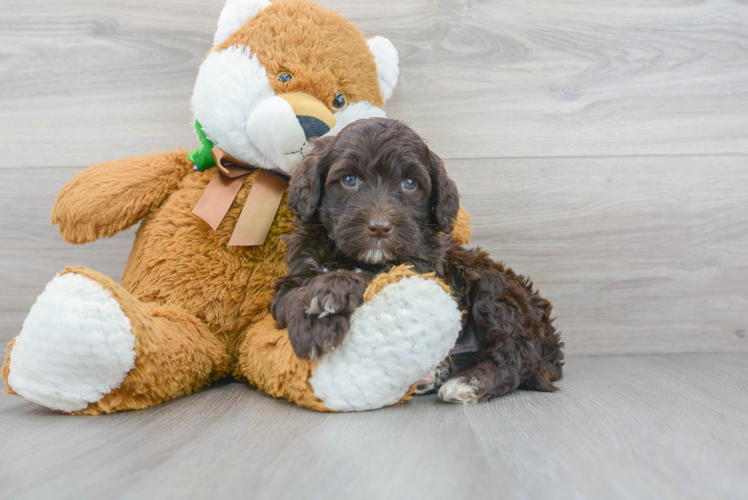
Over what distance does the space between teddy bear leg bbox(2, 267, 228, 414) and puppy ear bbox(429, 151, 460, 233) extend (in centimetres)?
78

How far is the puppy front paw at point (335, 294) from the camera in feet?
3.98

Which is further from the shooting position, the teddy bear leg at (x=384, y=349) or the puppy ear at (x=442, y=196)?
the puppy ear at (x=442, y=196)

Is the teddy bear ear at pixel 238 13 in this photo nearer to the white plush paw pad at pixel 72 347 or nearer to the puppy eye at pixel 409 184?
the puppy eye at pixel 409 184

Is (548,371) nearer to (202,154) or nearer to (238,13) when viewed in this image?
(202,154)

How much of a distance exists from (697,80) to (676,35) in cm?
20

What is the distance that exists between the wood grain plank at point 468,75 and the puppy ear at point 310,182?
2.65 ft

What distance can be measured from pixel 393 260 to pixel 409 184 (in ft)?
0.66

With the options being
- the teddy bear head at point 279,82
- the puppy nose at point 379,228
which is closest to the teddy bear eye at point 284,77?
the teddy bear head at point 279,82

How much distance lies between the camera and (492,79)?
2160 mm

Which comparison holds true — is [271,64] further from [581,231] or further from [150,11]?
[581,231]

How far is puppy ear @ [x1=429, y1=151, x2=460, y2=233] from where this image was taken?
146 cm

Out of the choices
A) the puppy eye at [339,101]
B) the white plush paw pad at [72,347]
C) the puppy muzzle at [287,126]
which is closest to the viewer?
the white plush paw pad at [72,347]

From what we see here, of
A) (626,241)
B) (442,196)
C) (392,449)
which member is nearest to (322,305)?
(392,449)

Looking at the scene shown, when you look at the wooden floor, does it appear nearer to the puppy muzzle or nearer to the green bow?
the green bow
